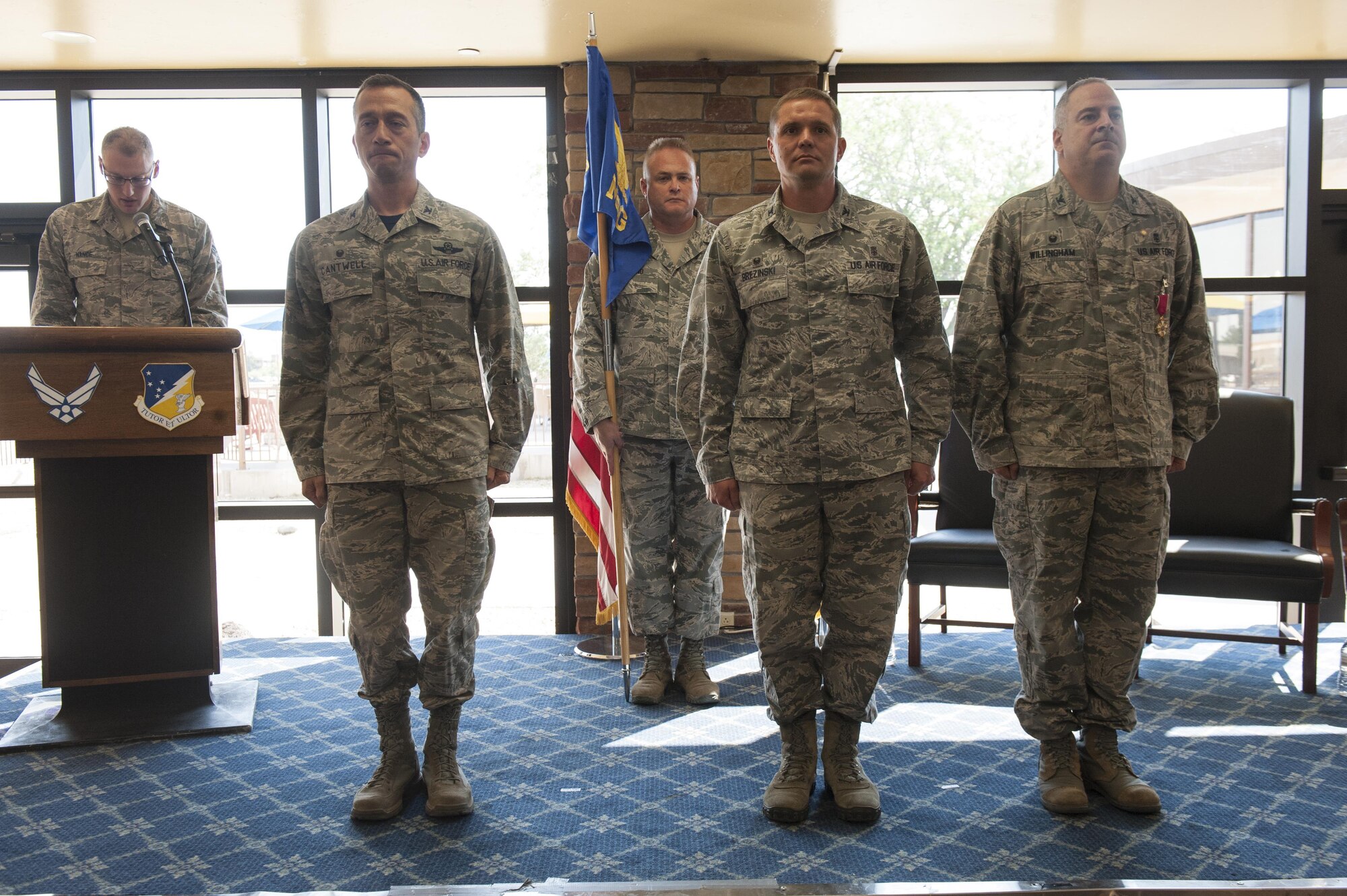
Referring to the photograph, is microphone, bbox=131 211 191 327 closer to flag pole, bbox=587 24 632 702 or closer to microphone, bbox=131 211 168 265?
microphone, bbox=131 211 168 265

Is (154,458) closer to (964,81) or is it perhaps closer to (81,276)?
(81,276)

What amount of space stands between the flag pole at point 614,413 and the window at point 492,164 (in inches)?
51.3

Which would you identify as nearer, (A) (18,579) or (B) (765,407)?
(B) (765,407)

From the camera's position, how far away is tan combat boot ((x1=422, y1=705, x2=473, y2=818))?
2.40 metres

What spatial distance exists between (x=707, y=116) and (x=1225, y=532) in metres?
2.79

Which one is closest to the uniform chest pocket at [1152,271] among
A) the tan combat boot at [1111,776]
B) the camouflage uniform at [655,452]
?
the tan combat boot at [1111,776]

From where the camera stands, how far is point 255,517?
15.6 feet

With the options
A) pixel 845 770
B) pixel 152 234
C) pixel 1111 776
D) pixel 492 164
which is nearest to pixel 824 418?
pixel 845 770

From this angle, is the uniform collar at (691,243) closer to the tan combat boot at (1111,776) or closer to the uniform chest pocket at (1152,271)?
the uniform chest pocket at (1152,271)

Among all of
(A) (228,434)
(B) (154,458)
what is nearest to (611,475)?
(A) (228,434)

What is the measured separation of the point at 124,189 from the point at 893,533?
9.17ft

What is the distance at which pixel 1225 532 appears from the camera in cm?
389

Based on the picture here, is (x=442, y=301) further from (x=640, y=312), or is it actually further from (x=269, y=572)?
(x=269, y=572)

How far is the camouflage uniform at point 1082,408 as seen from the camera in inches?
93.8
